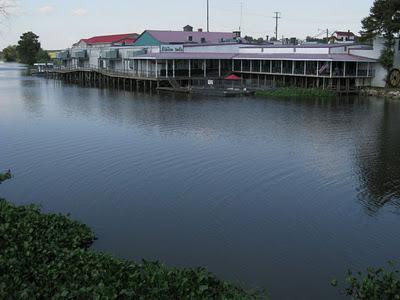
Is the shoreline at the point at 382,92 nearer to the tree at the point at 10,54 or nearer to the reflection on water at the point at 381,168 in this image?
the reflection on water at the point at 381,168

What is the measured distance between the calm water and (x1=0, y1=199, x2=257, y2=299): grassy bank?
1.83 metres

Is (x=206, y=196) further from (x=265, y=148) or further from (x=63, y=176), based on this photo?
(x=265, y=148)

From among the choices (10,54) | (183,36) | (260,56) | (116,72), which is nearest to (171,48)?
(183,36)

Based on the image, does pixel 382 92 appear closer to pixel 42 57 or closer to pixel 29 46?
pixel 42 57

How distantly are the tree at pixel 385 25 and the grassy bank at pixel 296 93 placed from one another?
675cm

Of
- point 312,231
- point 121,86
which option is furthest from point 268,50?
point 312,231

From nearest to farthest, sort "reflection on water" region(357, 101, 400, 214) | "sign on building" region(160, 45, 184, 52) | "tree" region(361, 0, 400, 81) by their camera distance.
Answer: "reflection on water" region(357, 101, 400, 214)
"tree" region(361, 0, 400, 81)
"sign on building" region(160, 45, 184, 52)

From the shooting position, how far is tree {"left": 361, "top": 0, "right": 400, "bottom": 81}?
4862cm

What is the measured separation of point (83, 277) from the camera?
1112 centimetres

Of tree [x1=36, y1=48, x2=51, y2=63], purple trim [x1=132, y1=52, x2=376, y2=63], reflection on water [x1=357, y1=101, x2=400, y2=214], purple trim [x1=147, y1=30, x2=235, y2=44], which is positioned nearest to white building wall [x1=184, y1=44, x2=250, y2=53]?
purple trim [x1=132, y1=52, x2=376, y2=63]

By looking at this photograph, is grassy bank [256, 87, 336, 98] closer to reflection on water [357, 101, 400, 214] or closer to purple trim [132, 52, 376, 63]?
purple trim [132, 52, 376, 63]

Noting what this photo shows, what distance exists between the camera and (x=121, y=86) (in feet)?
220

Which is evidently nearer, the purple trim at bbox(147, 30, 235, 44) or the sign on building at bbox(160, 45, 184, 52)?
the sign on building at bbox(160, 45, 184, 52)

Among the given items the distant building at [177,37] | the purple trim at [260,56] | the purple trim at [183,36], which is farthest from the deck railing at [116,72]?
the purple trim at [183,36]
